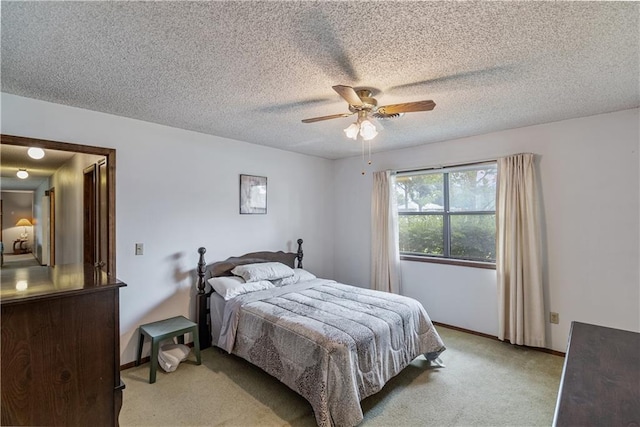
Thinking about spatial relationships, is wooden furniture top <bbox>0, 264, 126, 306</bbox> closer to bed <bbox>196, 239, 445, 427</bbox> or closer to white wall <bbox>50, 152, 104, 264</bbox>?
bed <bbox>196, 239, 445, 427</bbox>

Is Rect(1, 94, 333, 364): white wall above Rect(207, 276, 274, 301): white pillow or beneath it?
above

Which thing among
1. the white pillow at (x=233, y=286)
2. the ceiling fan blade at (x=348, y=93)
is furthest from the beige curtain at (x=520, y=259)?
the white pillow at (x=233, y=286)

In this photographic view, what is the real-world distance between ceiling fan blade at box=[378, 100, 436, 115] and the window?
1.95m

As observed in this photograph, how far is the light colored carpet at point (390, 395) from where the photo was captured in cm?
215

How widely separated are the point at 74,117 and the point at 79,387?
2.46 meters

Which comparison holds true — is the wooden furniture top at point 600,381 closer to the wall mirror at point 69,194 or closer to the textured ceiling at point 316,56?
the textured ceiling at point 316,56

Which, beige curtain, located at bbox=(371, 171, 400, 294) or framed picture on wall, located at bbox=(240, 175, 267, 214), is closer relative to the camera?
framed picture on wall, located at bbox=(240, 175, 267, 214)

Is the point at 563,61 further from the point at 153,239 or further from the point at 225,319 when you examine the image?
the point at 153,239

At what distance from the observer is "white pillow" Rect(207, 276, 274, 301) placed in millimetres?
3102

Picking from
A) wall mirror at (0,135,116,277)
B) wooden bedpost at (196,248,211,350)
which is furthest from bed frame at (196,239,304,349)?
wall mirror at (0,135,116,277)

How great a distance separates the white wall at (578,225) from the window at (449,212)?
216mm

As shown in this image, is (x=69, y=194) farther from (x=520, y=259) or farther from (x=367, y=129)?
(x=520, y=259)

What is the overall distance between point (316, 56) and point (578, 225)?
3.09 metres

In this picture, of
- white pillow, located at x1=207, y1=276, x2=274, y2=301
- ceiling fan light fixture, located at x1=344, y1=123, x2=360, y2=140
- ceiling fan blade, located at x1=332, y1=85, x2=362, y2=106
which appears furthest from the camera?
white pillow, located at x1=207, y1=276, x2=274, y2=301
